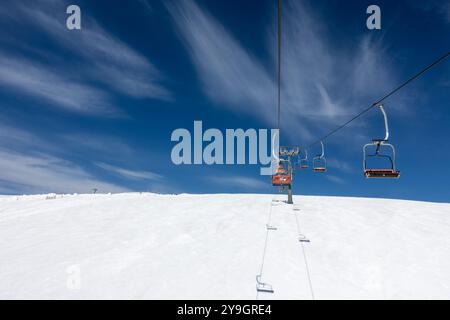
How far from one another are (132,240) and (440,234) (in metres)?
13.4

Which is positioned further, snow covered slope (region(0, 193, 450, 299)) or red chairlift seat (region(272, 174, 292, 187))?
red chairlift seat (region(272, 174, 292, 187))

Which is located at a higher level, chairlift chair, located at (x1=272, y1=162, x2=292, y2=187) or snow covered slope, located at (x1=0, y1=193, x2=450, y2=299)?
chairlift chair, located at (x1=272, y1=162, x2=292, y2=187)

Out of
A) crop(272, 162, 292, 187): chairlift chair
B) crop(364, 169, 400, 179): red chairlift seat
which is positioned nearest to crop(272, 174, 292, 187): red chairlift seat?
crop(272, 162, 292, 187): chairlift chair

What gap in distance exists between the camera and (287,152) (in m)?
17.3

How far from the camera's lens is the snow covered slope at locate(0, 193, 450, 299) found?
7.73 meters

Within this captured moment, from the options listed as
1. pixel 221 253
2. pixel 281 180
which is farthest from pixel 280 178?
pixel 221 253

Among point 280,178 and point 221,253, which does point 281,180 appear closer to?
point 280,178

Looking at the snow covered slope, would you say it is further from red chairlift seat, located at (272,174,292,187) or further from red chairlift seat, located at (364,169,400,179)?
red chairlift seat, located at (364,169,400,179)

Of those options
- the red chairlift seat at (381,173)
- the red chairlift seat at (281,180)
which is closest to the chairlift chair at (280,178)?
the red chairlift seat at (281,180)

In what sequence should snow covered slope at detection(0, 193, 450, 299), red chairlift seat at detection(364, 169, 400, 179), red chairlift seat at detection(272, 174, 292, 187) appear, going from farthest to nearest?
red chairlift seat at detection(272, 174, 292, 187), red chairlift seat at detection(364, 169, 400, 179), snow covered slope at detection(0, 193, 450, 299)

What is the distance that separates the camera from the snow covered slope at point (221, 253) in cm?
773

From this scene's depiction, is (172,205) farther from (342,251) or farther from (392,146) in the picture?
(392,146)

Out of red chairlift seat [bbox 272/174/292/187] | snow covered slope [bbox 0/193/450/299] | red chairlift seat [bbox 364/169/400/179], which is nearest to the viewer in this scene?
snow covered slope [bbox 0/193/450/299]

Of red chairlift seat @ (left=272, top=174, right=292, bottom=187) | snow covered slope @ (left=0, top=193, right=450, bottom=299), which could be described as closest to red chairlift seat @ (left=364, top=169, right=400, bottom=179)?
snow covered slope @ (left=0, top=193, right=450, bottom=299)
